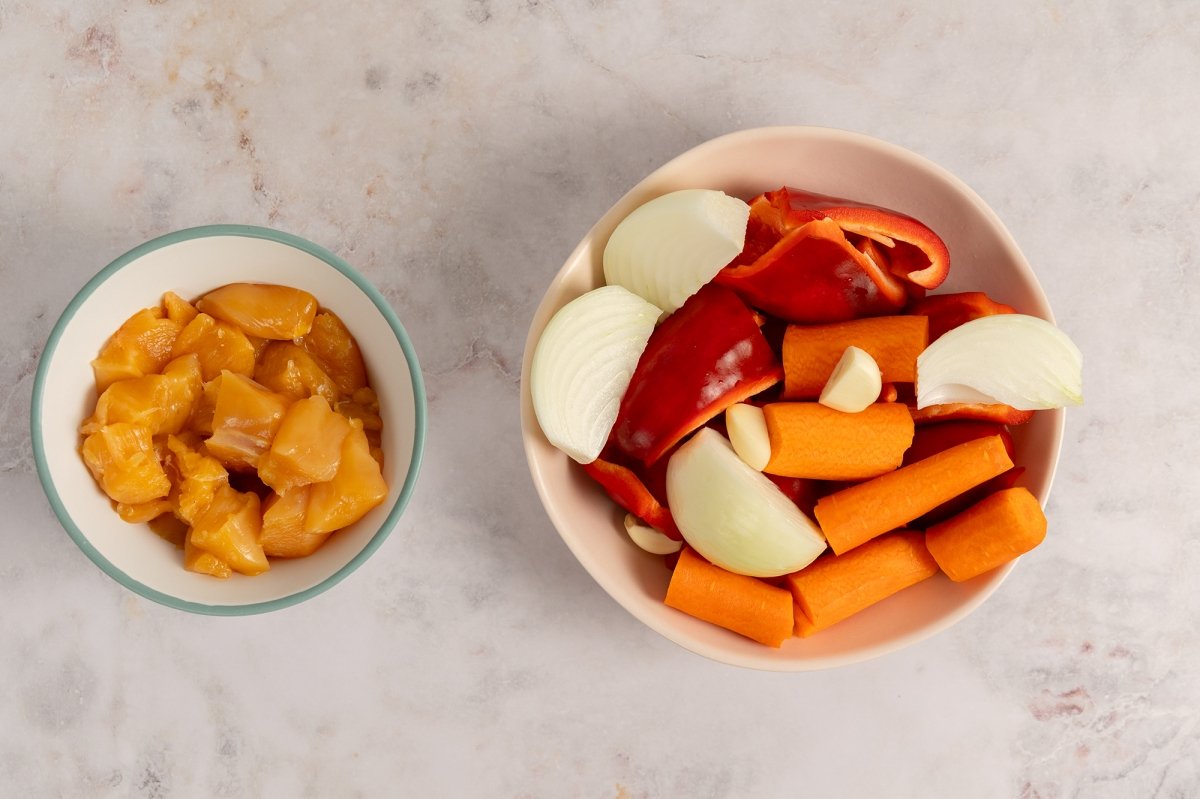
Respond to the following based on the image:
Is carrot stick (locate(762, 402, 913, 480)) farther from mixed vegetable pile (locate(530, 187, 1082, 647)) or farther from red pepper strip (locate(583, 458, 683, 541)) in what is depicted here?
red pepper strip (locate(583, 458, 683, 541))

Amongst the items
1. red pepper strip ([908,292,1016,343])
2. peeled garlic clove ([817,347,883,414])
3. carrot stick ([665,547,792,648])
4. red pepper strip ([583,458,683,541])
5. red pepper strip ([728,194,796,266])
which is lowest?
carrot stick ([665,547,792,648])

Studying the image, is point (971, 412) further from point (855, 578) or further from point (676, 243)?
point (676, 243)

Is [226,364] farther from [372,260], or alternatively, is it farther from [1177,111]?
[1177,111]

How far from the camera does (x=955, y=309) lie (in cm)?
126

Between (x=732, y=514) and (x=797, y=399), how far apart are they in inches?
7.1

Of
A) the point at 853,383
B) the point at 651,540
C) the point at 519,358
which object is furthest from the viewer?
the point at 519,358

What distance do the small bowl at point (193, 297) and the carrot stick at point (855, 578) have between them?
515 millimetres

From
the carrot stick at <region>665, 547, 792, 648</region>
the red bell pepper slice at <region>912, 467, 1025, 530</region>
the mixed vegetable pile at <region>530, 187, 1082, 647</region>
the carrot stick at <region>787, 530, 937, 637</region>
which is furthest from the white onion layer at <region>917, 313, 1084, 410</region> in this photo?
the carrot stick at <region>665, 547, 792, 648</region>

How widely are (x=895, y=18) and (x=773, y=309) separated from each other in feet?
1.65

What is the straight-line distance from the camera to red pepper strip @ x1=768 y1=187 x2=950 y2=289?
1.21m

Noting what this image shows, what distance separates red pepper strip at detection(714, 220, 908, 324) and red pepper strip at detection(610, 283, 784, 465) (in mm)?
39

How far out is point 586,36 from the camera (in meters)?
1.44

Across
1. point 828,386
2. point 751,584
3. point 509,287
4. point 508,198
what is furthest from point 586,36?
point 751,584

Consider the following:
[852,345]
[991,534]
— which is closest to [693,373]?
[852,345]
